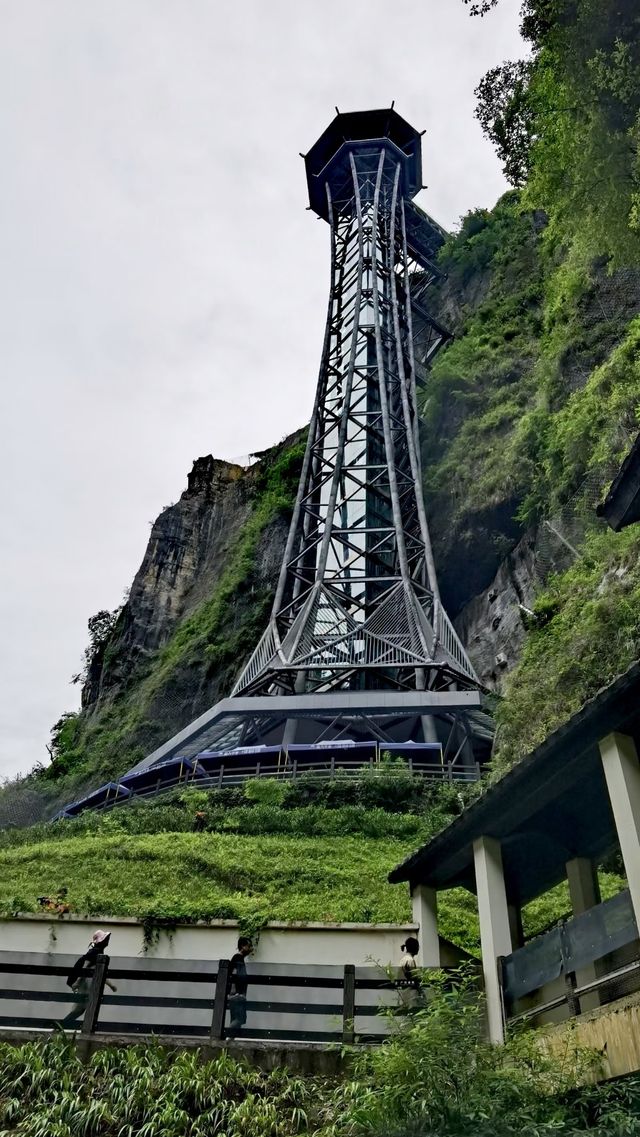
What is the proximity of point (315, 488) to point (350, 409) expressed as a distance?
3.97m

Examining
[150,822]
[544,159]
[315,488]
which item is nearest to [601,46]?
[544,159]

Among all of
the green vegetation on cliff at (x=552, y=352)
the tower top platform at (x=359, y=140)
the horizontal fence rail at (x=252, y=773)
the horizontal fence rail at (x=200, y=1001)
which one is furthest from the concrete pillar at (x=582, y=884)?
the tower top platform at (x=359, y=140)

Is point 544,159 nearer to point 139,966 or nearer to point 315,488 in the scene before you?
point 139,966

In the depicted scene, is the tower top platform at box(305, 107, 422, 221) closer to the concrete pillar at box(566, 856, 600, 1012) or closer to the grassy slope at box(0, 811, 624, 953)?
the grassy slope at box(0, 811, 624, 953)

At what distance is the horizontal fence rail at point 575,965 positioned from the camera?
6309 mm

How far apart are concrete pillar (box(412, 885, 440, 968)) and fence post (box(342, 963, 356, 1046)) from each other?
0.87 meters

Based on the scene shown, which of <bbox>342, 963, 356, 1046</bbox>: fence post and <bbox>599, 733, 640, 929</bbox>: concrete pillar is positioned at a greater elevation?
<bbox>599, 733, 640, 929</bbox>: concrete pillar

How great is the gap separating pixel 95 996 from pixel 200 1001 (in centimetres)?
92

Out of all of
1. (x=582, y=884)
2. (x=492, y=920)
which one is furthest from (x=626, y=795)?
(x=582, y=884)

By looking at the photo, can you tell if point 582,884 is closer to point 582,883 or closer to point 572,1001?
point 582,883

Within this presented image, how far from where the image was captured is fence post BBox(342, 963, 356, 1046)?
784cm

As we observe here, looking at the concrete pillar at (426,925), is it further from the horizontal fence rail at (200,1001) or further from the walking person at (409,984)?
the horizontal fence rail at (200,1001)

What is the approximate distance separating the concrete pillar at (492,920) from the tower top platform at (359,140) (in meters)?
48.2

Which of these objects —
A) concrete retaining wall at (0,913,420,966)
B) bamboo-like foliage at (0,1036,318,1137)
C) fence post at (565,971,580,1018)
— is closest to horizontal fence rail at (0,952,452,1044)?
bamboo-like foliage at (0,1036,318,1137)
